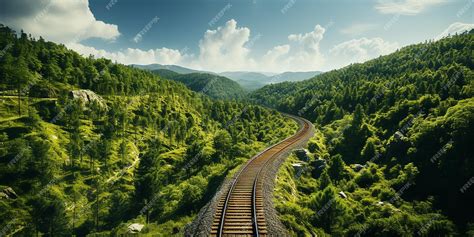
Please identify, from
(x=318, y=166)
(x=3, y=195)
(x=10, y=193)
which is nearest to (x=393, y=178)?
(x=318, y=166)

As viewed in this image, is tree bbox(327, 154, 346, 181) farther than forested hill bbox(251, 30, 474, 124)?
No

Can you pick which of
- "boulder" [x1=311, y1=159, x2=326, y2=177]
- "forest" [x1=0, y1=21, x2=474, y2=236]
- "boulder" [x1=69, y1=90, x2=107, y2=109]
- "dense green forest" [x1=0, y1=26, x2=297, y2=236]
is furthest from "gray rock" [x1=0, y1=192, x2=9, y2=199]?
"boulder" [x1=69, y1=90, x2=107, y2=109]

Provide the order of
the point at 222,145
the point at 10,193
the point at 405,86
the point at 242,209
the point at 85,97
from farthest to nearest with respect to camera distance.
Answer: the point at 85,97 < the point at 405,86 < the point at 10,193 < the point at 222,145 < the point at 242,209

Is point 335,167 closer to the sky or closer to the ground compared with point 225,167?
closer to the ground

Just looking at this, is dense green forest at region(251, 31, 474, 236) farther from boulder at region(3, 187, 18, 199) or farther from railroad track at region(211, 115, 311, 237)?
boulder at region(3, 187, 18, 199)

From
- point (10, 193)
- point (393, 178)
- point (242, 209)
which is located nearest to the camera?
point (242, 209)

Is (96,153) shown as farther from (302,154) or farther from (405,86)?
(405,86)

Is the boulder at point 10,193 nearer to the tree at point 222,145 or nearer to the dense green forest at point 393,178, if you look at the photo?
the tree at point 222,145

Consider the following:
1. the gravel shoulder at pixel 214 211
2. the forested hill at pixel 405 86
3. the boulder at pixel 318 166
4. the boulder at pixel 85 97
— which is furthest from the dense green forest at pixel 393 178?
the boulder at pixel 85 97
